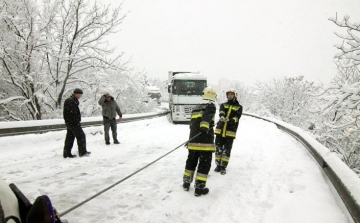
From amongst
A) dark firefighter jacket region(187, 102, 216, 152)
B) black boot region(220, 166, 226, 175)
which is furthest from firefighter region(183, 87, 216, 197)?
black boot region(220, 166, 226, 175)

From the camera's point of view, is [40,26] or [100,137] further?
[40,26]

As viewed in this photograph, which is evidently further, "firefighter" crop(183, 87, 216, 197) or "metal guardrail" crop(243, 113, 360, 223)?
"firefighter" crop(183, 87, 216, 197)

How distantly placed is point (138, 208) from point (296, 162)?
15.0 ft

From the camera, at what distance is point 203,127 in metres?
4.41

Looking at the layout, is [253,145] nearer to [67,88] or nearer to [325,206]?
[325,206]

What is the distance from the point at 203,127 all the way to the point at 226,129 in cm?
172

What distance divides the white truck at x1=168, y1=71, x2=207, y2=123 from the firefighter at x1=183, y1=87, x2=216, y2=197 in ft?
37.9

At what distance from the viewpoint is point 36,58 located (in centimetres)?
1225

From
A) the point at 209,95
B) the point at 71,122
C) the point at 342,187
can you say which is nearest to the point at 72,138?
the point at 71,122

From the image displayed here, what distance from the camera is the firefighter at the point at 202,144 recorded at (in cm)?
445

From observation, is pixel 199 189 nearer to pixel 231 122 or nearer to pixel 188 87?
pixel 231 122

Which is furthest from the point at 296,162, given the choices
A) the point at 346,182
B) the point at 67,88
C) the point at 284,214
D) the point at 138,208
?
the point at 67,88

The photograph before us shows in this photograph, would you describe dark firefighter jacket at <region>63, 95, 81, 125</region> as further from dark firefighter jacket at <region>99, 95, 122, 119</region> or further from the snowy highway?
dark firefighter jacket at <region>99, 95, 122, 119</region>

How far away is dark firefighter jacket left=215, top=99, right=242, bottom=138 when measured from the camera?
19.2 feet
